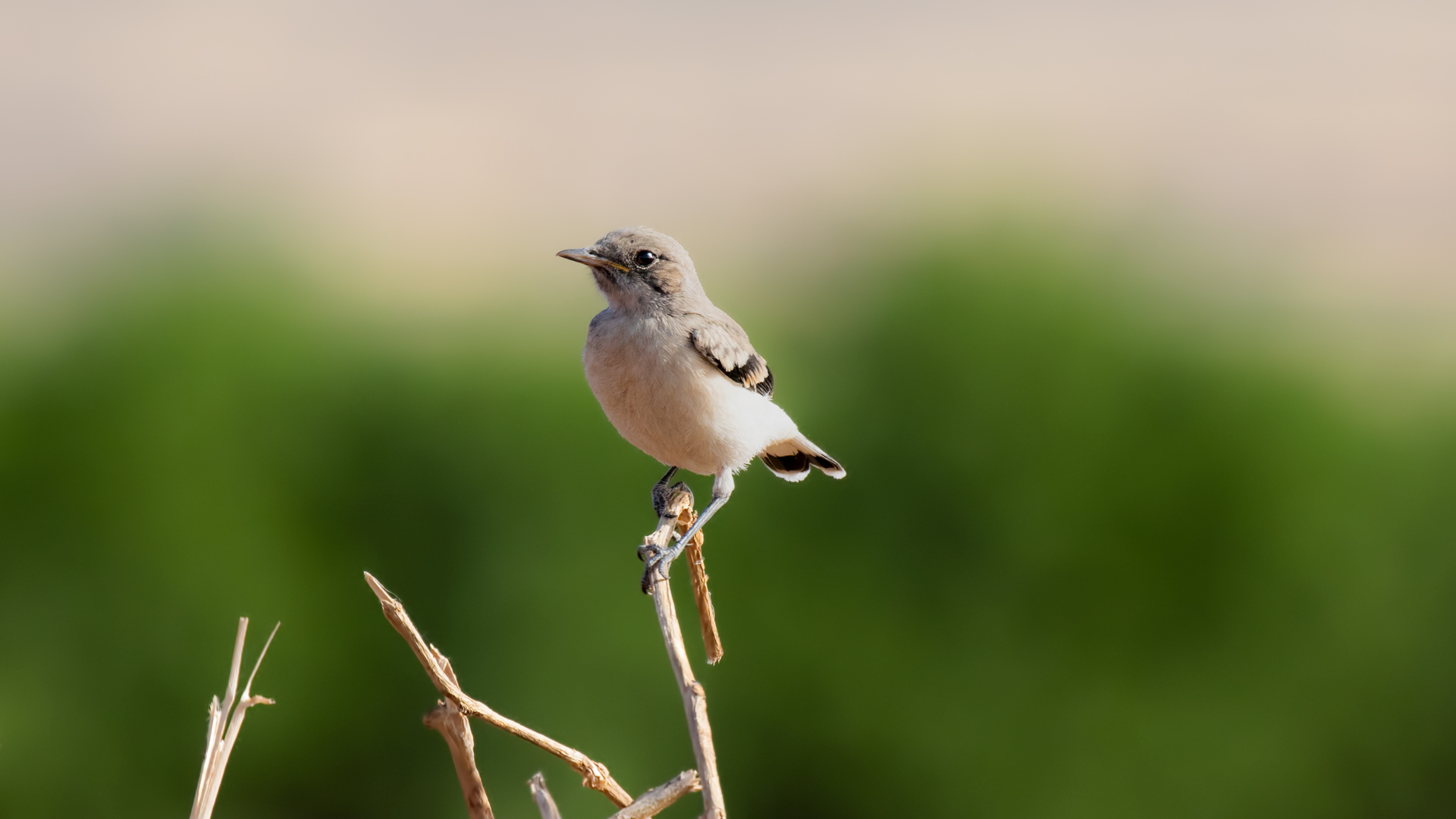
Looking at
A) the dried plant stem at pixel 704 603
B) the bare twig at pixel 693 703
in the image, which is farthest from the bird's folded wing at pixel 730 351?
the bare twig at pixel 693 703

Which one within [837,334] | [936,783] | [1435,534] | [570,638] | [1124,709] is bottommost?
[936,783]

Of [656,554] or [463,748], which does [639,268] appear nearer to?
[656,554]

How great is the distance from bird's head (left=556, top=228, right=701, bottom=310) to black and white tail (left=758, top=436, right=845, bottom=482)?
0.73 meters

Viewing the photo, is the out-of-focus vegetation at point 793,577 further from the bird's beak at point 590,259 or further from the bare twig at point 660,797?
the bare twig at point 660,797

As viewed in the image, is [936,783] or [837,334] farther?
[837,334]

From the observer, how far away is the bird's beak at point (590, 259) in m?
3.47

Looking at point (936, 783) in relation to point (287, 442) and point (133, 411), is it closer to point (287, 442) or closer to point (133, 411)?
point (287, 442)

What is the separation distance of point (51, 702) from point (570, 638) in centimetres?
386

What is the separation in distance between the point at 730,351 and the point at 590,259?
530 mm

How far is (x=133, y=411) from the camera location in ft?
28.6

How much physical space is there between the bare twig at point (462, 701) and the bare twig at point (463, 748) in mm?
17

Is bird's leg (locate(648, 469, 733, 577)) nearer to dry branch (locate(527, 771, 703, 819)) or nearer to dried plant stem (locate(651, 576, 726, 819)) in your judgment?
dried plant stem (locate(651, 576, 726, 819))

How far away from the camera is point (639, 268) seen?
3719mm

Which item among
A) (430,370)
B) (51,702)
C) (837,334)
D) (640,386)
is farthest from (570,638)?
(640,386)
